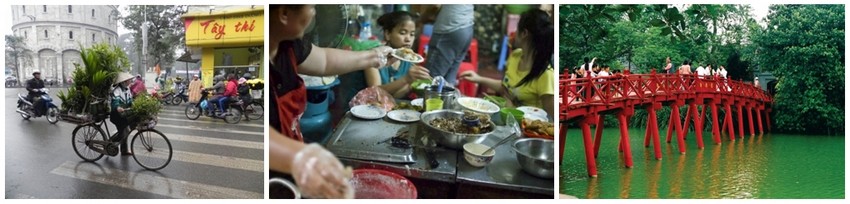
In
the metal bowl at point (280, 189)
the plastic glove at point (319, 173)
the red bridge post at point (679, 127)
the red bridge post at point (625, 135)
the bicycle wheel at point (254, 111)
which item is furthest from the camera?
the red bridge post at point (625, 135)

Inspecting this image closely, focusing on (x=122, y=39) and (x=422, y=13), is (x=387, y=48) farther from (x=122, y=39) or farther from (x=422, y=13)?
(x=122, y=39)

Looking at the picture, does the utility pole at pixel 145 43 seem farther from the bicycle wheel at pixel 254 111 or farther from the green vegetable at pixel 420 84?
the green vegetable at pixel 420 84

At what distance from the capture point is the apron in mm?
2906

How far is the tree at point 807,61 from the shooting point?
320cm

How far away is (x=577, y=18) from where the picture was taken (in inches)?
125

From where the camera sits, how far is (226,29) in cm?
A: 313

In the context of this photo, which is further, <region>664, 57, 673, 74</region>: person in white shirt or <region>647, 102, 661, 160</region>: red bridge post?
<region>647, 102, 661, 160</region>: red bridge post

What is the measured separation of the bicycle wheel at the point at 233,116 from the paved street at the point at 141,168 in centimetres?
4

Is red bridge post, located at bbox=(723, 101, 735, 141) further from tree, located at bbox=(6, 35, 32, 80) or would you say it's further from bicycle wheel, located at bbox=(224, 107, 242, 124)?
tree, located at bbox=(6, 35, 32, 80)

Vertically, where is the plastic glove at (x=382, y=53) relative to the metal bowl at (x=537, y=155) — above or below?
above

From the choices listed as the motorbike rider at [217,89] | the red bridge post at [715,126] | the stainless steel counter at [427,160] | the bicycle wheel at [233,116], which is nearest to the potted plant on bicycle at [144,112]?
the motorbike rider at [217,89]

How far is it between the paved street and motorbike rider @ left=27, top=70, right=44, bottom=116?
0.05 m

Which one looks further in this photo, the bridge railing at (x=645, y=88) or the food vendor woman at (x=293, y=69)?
the bridge railing at (x=645, y=88)

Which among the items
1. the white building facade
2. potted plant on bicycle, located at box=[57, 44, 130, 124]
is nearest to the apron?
potted plant on bicycle, located at box=[57, 44, 130, 124]
